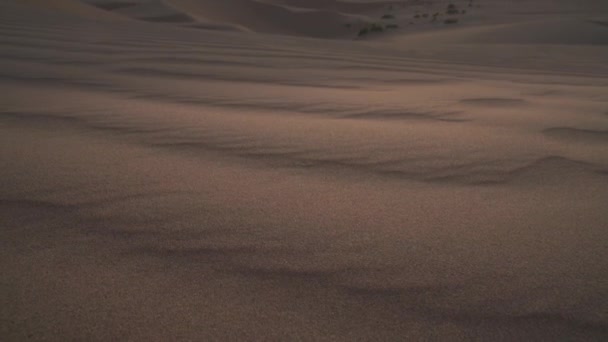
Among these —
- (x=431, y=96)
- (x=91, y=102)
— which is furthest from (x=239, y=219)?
(x=431, y=96)

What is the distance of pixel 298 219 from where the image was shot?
0.95m

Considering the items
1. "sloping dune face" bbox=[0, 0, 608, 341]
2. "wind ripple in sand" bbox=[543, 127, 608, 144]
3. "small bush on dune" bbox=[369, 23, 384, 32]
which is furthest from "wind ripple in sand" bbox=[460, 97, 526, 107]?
"small bush on dune" bbox=[369, 23, 384, 32]

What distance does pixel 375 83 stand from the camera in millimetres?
2773

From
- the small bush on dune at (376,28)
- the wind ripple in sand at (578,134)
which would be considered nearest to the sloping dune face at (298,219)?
the wind ripple in sand at (578,134)

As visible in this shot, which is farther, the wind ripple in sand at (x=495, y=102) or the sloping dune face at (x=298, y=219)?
the wind ripple in sand at (x=495, y=102)

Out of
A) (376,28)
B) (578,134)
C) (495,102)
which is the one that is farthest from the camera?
(376,28)

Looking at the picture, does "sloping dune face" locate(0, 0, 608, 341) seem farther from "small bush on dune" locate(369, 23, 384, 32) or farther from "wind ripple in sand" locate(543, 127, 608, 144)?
"small bush on dune" locate(369, 23, 384, 32)

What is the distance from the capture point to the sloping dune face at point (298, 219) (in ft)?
2.21

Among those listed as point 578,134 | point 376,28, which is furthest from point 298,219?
point 376,28

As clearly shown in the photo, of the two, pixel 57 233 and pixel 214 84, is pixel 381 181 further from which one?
pixel 214 84

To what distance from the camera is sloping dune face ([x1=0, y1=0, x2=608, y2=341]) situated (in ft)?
2.21

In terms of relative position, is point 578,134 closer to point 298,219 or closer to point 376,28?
point 298,219

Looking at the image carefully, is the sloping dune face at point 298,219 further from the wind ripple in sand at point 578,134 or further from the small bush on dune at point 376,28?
the small bush on dune at point 376,28

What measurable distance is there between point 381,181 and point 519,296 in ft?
1.59
